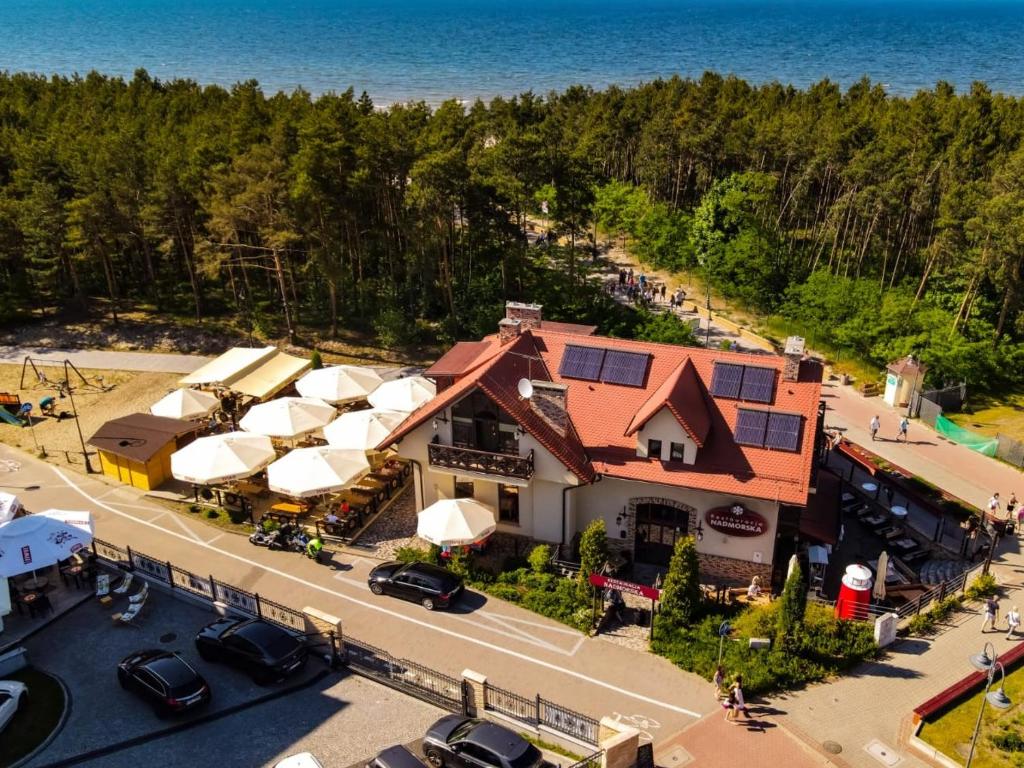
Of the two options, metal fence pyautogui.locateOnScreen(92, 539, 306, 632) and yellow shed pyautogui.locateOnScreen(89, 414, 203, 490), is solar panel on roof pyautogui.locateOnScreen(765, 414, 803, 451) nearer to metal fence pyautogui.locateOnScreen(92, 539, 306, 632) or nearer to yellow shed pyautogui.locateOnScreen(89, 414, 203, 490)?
metal fence pyautogui.locateOnScreen(92, 539, 306, 632)

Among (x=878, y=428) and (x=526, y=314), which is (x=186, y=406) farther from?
(x=878, y=428)

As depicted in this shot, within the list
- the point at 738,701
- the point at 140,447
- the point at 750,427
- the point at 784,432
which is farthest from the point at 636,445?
the point at 140,447

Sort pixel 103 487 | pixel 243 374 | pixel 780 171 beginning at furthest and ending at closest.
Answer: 1. pixel 780 171
2. pixel 243 374
3. pixel 103 487

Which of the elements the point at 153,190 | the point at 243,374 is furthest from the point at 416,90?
the point at 243,374

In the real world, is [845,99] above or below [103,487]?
above

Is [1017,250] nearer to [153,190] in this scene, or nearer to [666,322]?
[666,322]

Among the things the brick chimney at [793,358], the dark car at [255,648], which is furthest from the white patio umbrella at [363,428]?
the brick chimney at [793,358]

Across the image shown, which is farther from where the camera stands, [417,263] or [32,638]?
[417,263]

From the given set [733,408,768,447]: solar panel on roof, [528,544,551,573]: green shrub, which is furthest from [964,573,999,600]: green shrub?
[528,544,551,573]: green shrub
